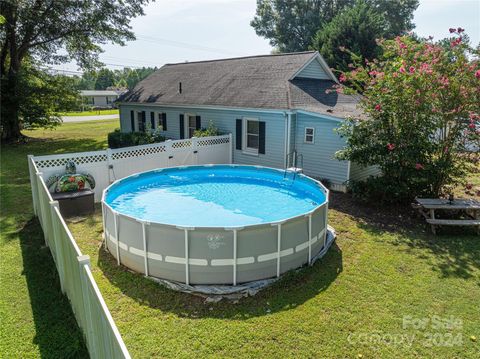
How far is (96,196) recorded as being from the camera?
449 inches

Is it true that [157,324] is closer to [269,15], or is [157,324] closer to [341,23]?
[341,23]

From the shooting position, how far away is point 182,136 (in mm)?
18312

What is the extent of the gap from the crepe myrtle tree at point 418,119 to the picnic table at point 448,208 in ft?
2.67

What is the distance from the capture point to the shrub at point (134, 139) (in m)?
17.3

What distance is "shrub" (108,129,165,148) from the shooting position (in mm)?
17281

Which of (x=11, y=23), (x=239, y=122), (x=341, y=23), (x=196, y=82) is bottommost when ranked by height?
(x=239, y=122)

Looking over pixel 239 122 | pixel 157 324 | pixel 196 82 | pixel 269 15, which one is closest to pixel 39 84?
pixel 196 82

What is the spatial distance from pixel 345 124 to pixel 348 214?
2.91 m

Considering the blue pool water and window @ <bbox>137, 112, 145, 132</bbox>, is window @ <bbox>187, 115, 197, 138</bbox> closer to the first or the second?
window @ <bbox>137, 112, 145, 132</bbox>

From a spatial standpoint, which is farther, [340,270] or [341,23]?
[341,23]

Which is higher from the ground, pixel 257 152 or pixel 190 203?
pixel 257 152

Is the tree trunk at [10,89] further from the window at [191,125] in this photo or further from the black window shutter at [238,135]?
the black window shutter at [238,135]

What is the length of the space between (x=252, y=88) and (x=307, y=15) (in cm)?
3062

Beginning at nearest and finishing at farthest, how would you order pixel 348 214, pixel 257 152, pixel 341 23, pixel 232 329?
pixel 232 329 → pixel 348 214 → pixel 257 152 → pixel 341 23
